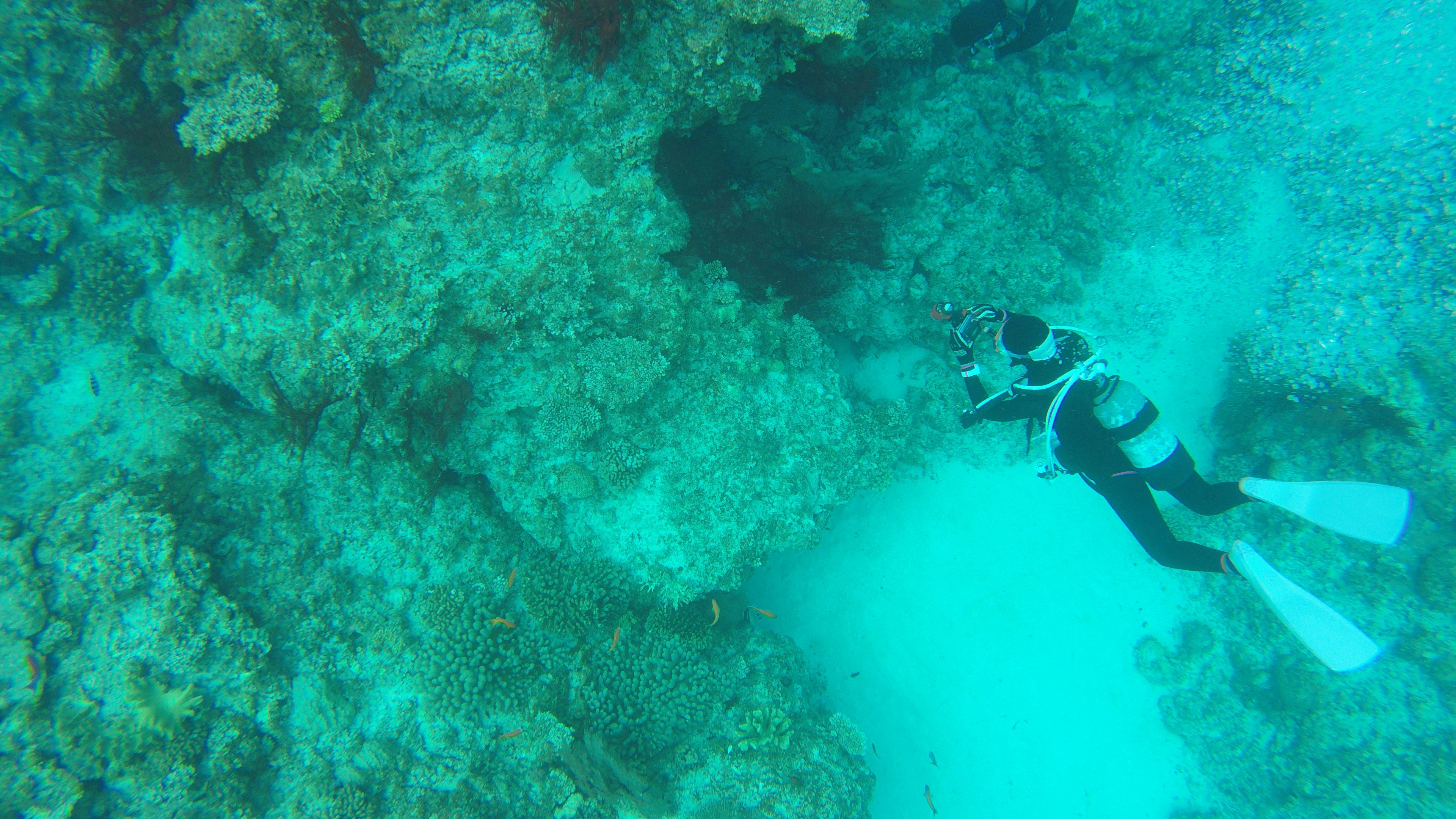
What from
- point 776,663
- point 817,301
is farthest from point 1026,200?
point 776,663

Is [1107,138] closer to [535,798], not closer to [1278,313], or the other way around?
[1278,313]

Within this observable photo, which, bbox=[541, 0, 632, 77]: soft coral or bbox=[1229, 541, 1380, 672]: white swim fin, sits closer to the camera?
bbox=[541, 0, 632, 77]: soft coral

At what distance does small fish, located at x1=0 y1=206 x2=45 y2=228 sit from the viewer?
3.37 m

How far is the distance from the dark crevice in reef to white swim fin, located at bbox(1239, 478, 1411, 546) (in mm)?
4428

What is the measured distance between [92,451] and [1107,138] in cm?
948

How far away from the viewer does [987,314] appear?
4.64 m

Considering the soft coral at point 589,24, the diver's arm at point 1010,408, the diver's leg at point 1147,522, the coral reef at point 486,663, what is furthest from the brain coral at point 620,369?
the diver's leg at point 1147,522

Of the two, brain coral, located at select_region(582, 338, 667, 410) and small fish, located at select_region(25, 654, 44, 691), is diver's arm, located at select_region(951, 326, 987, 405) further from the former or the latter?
small fish, located at select_region(25, 654, 44, 691)

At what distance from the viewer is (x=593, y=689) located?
4516 mm

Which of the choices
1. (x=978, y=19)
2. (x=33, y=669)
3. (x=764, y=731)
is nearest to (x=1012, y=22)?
(x=978, y=19)

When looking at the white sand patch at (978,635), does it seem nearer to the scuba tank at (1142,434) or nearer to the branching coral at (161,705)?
the scuba tank at (1142,434)

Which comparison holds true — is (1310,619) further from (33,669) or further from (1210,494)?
Result: (33,669)

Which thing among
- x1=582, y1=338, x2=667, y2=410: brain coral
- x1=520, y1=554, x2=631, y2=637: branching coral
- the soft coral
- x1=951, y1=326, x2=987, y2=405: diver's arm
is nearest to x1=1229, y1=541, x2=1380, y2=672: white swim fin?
x1=951, y1=326, x2=987, y2=405: diver's arm

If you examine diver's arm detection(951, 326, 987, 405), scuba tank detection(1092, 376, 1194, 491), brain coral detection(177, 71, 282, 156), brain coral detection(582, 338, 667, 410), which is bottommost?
scuba tank detection(1092, 376, 1194, 491)
